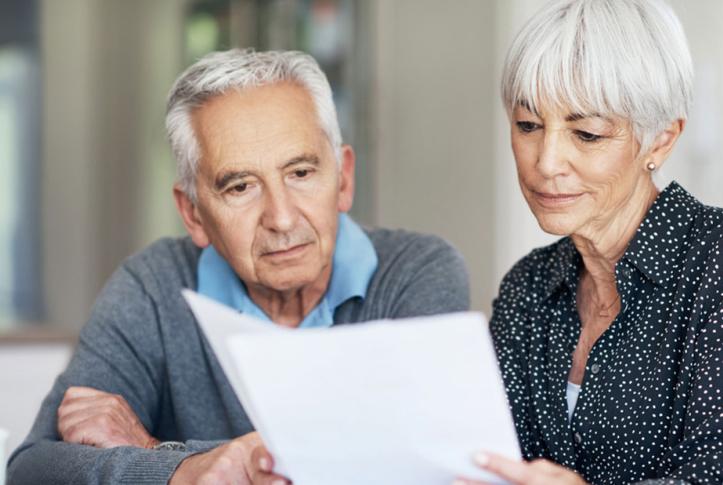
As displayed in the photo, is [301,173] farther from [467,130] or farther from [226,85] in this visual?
[467,130]

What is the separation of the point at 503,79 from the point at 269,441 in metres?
0.68

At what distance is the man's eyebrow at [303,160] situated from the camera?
6.10 feet

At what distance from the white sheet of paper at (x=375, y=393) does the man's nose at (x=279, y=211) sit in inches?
26.4

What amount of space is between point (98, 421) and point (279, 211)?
448 mm

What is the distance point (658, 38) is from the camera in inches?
58.6

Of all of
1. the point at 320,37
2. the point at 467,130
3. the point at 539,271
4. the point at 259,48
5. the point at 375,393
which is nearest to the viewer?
the point at 375,393

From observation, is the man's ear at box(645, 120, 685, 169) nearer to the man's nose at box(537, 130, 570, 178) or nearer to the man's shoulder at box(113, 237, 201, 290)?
the man's nose at box(537, 130, 570, 178)

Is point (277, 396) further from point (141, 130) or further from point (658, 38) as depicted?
point (141, 130)

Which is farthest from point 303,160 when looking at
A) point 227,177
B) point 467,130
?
point 467,130

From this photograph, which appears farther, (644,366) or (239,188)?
(239,188)

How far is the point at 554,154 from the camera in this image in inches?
59.5

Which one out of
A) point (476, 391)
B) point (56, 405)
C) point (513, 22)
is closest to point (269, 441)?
point (476, 391)

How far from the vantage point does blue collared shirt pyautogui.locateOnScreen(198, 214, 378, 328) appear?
1993 millimetres

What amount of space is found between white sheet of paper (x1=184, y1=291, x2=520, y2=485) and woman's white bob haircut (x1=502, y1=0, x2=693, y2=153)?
526 mm
